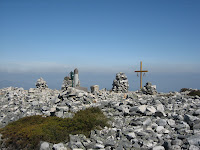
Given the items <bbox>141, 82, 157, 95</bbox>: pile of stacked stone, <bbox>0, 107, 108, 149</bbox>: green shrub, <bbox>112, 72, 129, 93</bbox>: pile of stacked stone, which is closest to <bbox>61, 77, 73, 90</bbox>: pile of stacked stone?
<bbox>112, 72, 129, 93</bbox>: pile of stacked stone

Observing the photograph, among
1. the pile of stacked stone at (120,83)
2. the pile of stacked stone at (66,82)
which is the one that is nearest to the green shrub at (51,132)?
the pile of stacked stone at (120,83)

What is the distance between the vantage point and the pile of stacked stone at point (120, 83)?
3397 cm

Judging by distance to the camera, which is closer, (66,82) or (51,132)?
(51,132)

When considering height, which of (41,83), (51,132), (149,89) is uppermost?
(51,132)

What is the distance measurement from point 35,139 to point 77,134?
71.8 inches

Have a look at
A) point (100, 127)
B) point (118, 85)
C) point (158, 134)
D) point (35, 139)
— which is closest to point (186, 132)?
point (158, 134)

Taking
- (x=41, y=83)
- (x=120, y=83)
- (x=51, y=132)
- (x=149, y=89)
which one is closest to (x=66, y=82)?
(x=41, y=83)

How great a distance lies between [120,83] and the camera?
34000 millimetres

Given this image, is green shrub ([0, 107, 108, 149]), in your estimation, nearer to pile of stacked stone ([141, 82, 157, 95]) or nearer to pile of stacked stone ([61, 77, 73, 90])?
pile of stacked stone ([141, 82, 157, 95])

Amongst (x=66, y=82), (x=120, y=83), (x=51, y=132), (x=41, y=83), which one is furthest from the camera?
(x=66, y=82)

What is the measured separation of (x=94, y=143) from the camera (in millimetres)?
7160

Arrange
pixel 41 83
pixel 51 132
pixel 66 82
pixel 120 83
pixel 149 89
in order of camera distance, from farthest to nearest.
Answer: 1. pixel 66 82
2. pixel 41 83
3. pixel 120 83
4. pixel 149 89
5. pixel 51 132

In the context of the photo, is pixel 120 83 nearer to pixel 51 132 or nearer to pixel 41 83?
pixel 41 83

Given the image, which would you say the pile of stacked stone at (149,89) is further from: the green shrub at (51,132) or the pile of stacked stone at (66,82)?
the green shrub at (51,132)
